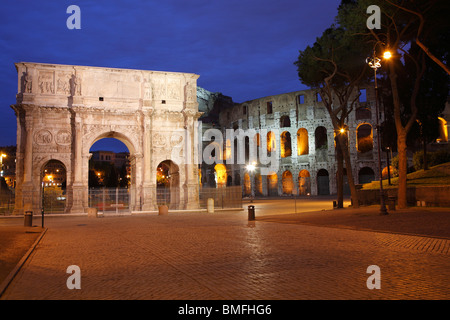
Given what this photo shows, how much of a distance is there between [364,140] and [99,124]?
3499cm

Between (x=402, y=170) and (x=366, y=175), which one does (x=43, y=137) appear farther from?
(x=366, y=175)

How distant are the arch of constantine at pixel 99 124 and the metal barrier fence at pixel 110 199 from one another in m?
0.88

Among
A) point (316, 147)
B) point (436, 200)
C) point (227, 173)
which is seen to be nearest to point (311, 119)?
point (316, 147)

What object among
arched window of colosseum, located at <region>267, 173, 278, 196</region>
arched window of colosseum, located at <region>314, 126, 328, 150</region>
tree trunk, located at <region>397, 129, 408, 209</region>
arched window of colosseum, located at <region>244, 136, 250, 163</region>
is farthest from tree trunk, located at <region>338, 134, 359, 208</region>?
arched window of colosseum, located at <region>244, 136, 250, 163</region>

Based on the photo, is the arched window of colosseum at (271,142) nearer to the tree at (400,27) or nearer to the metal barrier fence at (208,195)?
the metal barrier fence at (208,195)

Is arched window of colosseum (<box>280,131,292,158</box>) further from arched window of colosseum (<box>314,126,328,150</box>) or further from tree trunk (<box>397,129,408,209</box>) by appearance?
tree trunk (<box>397,129,408,209</box>)

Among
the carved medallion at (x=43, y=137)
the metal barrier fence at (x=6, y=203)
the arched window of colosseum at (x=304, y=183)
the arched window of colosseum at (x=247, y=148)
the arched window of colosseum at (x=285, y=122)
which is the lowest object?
the metal barrier fence at (x=6, y=203)

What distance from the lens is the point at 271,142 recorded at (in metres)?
54.1

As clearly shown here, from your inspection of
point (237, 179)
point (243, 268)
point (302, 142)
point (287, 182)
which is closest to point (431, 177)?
point (243, 268)

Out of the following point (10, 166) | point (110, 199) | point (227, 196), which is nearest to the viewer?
point (110, 199)

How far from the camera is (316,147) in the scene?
170ft

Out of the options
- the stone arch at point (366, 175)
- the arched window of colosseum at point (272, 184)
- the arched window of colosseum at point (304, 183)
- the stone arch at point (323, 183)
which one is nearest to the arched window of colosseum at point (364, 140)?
the stone arch at point (366, 175)

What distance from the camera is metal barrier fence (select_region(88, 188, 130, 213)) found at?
27.1m

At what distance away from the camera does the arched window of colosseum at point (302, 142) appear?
51.4 metres
